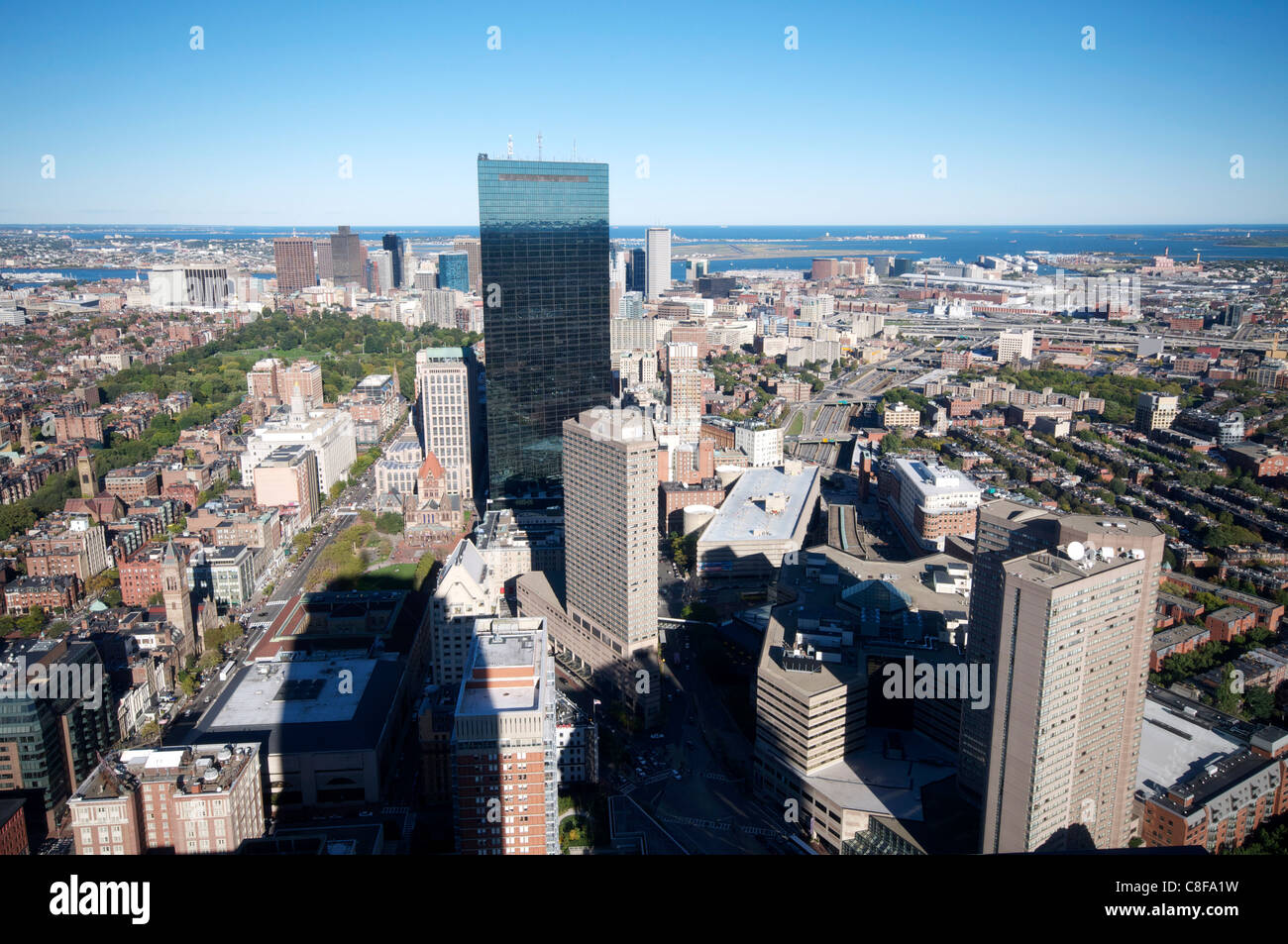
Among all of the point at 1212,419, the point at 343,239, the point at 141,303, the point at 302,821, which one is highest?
the point at 343,239

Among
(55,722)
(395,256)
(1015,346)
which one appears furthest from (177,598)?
(395,256)

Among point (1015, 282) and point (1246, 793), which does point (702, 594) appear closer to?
point (1246, 793)

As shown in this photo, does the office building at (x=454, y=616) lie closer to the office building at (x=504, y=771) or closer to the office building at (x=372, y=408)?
the office building at (x=504, y=771)

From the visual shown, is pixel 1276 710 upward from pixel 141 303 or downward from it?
downward

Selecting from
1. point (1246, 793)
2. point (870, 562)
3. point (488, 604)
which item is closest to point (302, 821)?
point (488, 604)

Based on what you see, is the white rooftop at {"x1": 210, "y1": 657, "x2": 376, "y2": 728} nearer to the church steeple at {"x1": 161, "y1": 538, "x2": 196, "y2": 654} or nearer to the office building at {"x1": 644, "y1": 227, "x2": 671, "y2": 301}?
the church steeple at {"x1": 161, "y1": 538, "x2": 196, "y2": 654}

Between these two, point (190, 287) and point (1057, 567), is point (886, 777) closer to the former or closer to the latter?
point (1057, 567)
